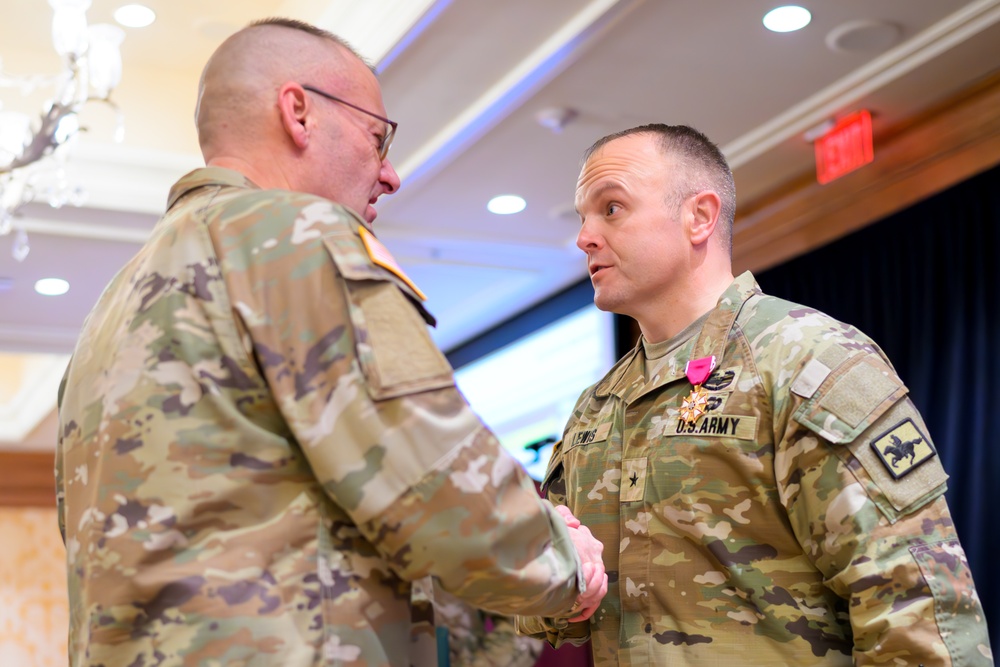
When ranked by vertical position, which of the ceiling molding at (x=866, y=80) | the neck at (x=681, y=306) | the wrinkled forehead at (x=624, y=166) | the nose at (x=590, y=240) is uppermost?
the ceiling molding at (x=866, y=80)

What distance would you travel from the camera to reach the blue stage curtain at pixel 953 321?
163 inches

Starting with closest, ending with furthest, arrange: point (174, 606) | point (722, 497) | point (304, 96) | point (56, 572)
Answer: point (174, 606)
point (304, 96)
point (722, 497)
point (56, 572)

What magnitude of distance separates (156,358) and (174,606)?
10.8 inches

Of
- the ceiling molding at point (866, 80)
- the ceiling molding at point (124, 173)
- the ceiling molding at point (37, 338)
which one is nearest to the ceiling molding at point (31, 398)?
the ceiling molding at point (37, 338)

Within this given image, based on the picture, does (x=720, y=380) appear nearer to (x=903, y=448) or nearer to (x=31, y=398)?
(x=903, y=448)

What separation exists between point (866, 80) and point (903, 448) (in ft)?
9.72

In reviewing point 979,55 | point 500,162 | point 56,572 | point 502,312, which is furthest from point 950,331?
point 56,572

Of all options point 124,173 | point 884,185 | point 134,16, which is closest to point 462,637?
point 884,185

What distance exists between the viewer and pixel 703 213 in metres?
2.09

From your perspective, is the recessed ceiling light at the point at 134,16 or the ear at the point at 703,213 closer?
the ear at the point at 703,213

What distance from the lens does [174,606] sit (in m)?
1.22

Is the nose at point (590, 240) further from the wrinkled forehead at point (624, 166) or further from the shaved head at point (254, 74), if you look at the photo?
the shaved head at point (254, 74)

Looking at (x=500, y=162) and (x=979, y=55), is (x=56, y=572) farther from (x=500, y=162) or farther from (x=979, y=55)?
(x=979, y=55)

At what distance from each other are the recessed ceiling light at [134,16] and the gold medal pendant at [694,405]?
4083 millimetres
